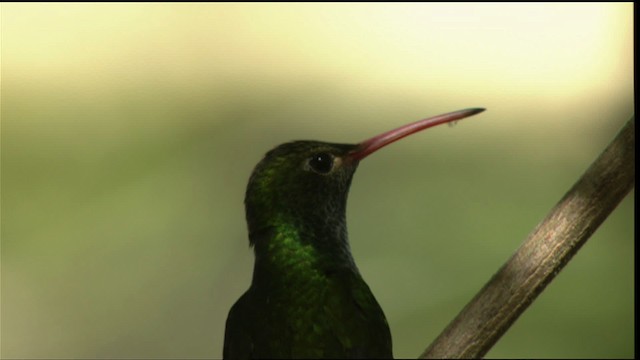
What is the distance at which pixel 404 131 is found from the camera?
114 inches

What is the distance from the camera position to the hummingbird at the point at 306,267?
259 centimetres

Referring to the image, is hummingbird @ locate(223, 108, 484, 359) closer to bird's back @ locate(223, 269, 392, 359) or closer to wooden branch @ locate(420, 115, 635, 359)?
bird's back @ locate(223, 269, 392, 359)

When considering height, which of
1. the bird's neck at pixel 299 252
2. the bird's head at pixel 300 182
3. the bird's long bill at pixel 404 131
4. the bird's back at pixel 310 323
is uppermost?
the bird's long bill at pixel 404 131

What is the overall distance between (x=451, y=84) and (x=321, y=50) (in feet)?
2.46

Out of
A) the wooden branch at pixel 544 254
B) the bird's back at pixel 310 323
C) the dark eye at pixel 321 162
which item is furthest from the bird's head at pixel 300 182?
the wooden branch at pixel 544 254

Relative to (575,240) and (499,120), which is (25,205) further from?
(575,240)

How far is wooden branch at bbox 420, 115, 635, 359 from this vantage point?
221cm

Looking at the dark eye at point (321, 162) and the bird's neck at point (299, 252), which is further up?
the dark eye at point (321, 162)

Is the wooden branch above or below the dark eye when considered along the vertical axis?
below

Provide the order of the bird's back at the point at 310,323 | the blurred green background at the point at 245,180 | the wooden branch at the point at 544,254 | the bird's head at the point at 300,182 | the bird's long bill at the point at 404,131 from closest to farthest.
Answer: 1. the wooden branch at the point at 544,254
2. the bird's back at the point at 310,323
3. the bird's long bill at the point at 404,131
4. the bird's head at the point at 300,182
5. the blurred green background at the point at 245,180

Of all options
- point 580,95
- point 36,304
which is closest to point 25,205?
point 36,304

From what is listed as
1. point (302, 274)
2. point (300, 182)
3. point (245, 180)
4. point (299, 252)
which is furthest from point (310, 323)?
point (245, 180)

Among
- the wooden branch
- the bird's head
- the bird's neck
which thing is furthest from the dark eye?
the wooden branch

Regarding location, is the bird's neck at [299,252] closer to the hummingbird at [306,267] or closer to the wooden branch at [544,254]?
the hummingbird at [306,267]
